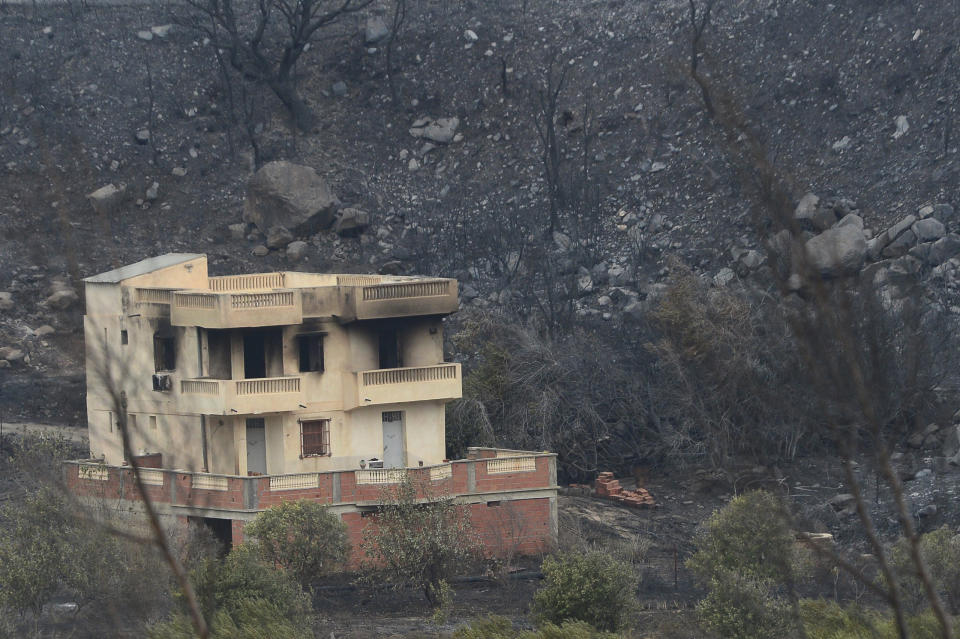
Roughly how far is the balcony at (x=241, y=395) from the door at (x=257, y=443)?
0.77 metres

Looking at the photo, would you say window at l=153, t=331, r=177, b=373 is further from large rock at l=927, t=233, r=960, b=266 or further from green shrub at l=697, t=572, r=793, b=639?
large rock at l=927, t=233, r=960, b=266

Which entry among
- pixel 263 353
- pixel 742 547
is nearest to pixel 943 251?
pixel 742 547

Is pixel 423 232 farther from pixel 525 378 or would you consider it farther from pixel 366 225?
pixel 525 378

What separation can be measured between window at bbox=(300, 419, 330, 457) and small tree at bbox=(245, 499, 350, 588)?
12.1 ft

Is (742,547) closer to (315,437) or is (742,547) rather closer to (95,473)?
(315,437)

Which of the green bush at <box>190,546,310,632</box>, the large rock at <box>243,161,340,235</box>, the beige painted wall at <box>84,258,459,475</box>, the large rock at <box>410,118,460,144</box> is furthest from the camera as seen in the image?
the large rock at <box>410,118,460,144</box>

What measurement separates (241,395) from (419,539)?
17.7 feet

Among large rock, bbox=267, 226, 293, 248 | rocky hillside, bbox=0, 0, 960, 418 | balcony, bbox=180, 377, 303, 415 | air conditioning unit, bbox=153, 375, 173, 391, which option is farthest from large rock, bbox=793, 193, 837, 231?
air conditioning unit, bbox=153, 375, 173, 391

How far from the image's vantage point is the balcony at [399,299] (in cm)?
3073

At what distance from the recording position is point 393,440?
31641 millimetres

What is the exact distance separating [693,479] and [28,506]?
648 inches

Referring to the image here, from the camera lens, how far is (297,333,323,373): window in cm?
3095

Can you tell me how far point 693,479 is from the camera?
35.7 meters

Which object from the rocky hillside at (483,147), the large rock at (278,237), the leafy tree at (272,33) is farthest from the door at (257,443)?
the leafy tree at (272,33)
